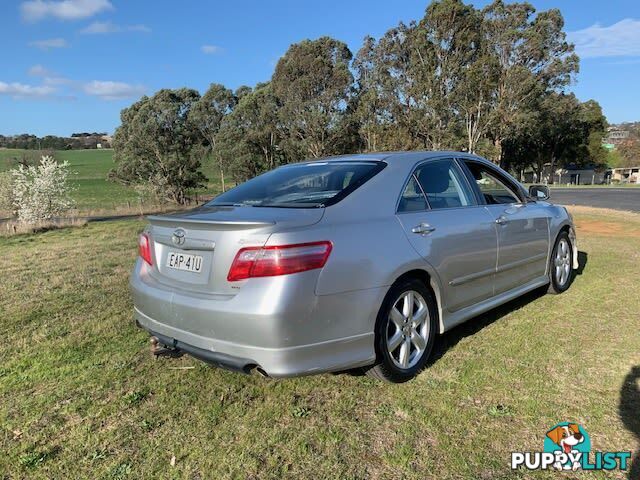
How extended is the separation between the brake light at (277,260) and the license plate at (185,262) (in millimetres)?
302

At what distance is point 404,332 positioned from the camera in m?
3.22

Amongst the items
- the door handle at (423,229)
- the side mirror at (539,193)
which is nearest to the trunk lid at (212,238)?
the door handle at (423,229)

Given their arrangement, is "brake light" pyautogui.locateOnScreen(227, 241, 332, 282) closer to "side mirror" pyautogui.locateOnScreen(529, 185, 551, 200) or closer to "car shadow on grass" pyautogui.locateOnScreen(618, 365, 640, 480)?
"car shadow on grass" pyautogui.locateOnScreen(618, 365, 640, 480)

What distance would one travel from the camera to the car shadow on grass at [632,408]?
237cm

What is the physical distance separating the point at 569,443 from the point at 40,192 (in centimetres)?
1800

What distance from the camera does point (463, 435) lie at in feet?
8.66

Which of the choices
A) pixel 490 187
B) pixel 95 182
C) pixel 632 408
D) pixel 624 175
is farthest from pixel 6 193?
pixel 624 175

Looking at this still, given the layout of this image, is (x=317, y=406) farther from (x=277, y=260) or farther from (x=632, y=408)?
(x=632, y=408)

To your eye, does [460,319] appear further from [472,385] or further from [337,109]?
[337,109]

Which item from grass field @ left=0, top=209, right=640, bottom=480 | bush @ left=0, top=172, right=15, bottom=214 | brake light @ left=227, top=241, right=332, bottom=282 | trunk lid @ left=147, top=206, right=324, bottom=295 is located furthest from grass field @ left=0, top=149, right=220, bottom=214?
brake light @ left=227, top=241, right=332, bottom=282

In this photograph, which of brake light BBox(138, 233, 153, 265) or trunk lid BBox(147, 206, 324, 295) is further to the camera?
brake light BBox(138, 233, 153, 265)

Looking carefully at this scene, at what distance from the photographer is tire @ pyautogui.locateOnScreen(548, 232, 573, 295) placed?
5184 mm

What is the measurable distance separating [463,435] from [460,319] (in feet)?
3.99

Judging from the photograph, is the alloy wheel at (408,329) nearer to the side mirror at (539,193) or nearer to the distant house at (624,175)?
the side mirror at (539,193)
